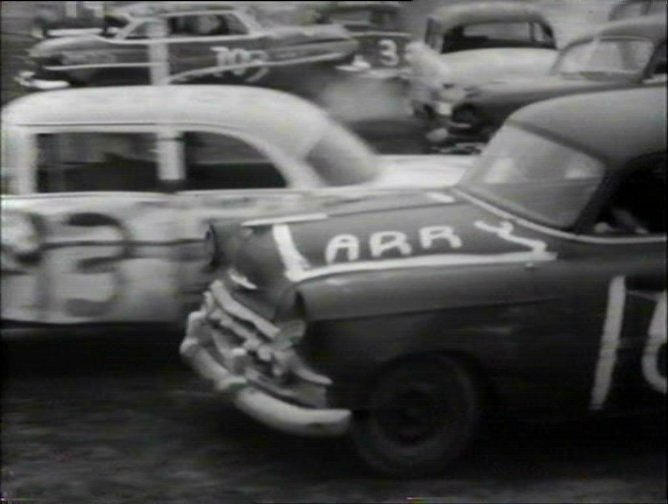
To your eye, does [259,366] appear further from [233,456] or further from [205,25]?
[205,25]

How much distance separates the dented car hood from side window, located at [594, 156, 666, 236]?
226 mm

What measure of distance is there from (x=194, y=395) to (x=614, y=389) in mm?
1524

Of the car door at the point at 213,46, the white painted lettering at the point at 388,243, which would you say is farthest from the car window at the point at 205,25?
the white painted lettering at the point at 388,243

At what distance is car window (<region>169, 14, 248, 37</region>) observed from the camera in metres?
5.91

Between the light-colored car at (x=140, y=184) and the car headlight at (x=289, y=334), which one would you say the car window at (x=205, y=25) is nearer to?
the light-colored car at (x=140, y=184)

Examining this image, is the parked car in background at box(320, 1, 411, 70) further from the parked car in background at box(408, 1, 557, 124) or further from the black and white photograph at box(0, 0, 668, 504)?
the black and white photograph at box(0, 0, 668, 504)

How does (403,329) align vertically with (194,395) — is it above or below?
above

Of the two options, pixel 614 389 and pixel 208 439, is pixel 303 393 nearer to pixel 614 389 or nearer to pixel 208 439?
pixel 208 439

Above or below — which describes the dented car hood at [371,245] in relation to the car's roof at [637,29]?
A: below

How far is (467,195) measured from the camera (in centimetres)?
395

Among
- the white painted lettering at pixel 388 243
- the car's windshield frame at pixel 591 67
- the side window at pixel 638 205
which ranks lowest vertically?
the white painted lettering at pixel 388 243

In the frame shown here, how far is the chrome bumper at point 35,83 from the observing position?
484cm

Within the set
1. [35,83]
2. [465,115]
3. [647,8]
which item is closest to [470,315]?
[647,8]

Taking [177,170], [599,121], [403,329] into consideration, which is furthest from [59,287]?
[599,121]
